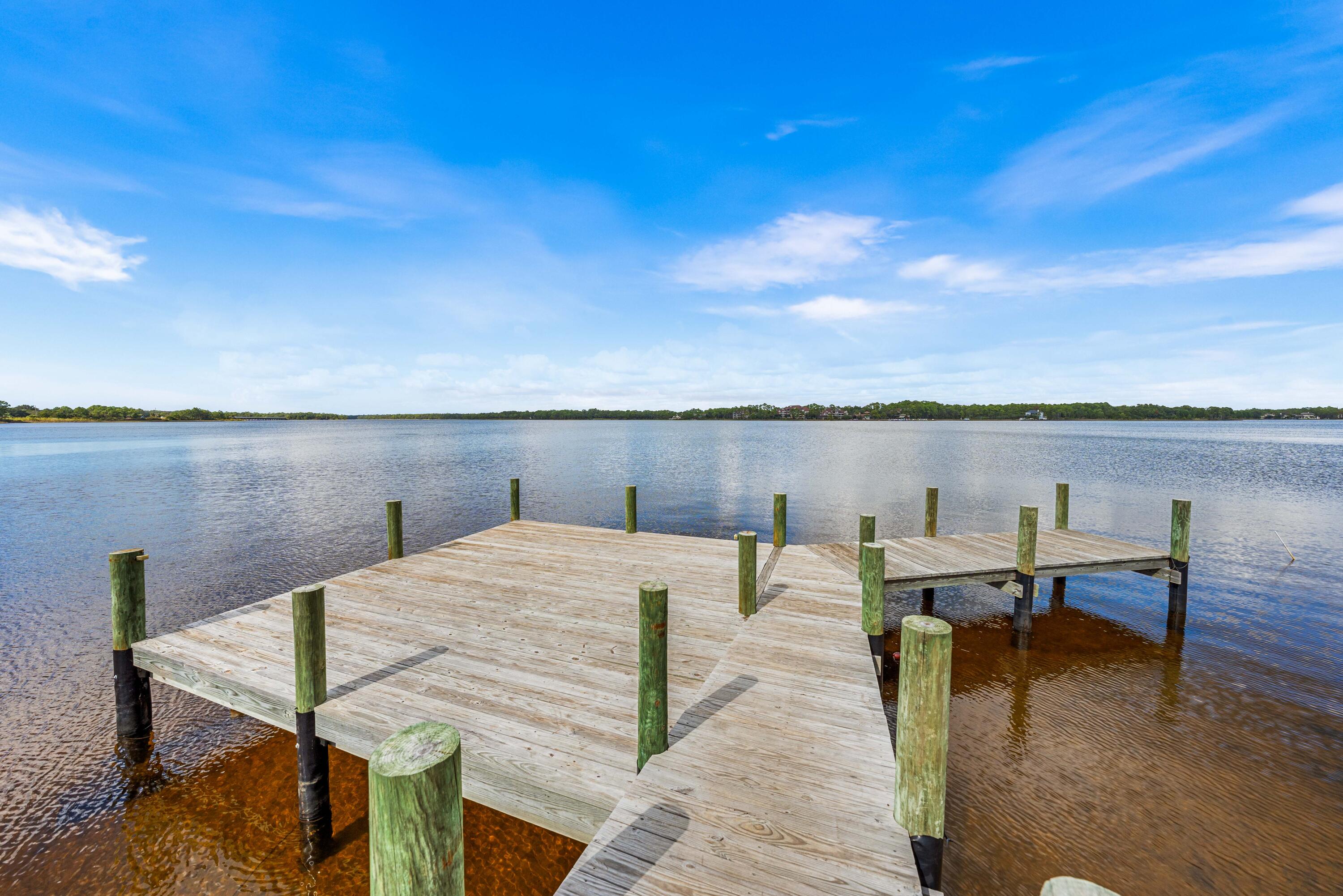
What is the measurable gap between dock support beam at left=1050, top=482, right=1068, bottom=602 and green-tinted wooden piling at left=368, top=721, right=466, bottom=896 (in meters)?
15.8

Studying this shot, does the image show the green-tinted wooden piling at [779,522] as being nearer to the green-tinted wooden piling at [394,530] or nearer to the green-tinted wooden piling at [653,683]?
the green-tinted wooden piling at [653,683]

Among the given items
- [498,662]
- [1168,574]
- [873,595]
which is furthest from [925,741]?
[1168,574]

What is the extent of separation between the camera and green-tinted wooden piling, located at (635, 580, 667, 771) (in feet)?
14.4

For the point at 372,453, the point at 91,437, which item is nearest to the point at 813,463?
the point at 372,453

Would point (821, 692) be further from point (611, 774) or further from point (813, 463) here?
point (813, 463)

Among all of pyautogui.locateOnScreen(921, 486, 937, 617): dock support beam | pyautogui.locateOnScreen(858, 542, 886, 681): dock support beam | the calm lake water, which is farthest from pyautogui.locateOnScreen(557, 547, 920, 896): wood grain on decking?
pyautogui.locateOnScreen(921, 486, 937, 617): dock support beam

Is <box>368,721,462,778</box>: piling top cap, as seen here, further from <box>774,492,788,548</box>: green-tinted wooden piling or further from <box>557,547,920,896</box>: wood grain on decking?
<box>774,492,788,548</box>: green-tinted wooden piling

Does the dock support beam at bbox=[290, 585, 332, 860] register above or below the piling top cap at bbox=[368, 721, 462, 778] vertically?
below

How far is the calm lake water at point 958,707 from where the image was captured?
218 inches

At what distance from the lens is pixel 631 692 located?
221 inches

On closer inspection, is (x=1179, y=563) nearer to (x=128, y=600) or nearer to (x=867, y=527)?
(x=867, y=527)

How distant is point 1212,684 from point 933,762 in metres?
9.84

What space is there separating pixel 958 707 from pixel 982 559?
3697 mm

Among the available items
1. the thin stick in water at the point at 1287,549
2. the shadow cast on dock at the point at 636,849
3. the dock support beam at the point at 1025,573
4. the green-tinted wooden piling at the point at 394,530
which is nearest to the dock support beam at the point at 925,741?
the shadow cast on dock at the point at 636,849
